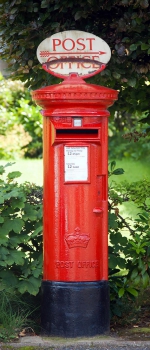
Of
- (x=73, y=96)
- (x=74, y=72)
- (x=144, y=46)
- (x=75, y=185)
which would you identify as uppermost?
(x=144, y=46)

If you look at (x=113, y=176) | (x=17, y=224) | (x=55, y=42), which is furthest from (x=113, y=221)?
(x=113, y=176)

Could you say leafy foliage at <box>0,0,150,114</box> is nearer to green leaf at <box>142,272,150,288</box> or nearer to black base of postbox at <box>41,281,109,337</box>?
green leaf at <box>142,272,150,288</box>

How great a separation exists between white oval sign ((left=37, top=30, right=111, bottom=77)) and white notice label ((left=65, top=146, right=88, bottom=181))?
449mm

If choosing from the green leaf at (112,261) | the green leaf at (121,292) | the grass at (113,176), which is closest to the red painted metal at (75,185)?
the green leaf at (121,292)

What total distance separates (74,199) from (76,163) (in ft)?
0.68

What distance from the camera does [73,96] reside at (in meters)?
3.80

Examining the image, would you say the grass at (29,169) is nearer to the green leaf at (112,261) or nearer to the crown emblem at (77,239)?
the green leaf at (112,261)

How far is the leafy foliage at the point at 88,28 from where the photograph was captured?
429 centimetres

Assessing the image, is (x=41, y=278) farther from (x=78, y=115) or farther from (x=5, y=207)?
Result: (x=78, y=115)

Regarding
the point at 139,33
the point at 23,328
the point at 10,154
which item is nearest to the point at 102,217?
the point at 23,328

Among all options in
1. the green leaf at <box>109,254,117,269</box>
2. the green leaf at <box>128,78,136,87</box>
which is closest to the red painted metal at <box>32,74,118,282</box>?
the green leaf at <box>109,254,117,269</box>

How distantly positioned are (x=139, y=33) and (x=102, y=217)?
126 centimetres

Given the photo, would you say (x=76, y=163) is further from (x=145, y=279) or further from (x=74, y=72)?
(x=145, y=279)

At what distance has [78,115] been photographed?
3822 millimetres
